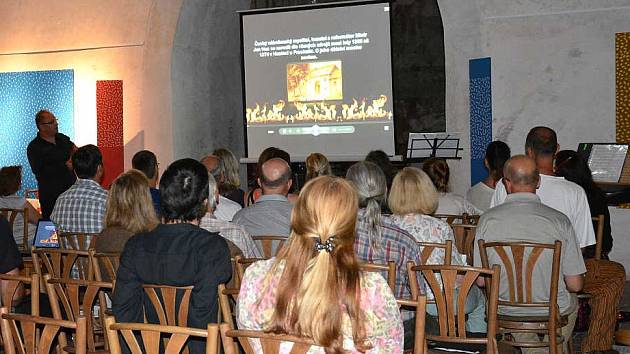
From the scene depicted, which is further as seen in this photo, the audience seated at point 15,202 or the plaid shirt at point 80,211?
the audience seated at point 15,202

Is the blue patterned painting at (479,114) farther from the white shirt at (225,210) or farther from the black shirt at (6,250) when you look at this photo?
the black shirt at (6,250)

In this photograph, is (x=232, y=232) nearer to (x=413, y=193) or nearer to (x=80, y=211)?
(x=413, y=193)

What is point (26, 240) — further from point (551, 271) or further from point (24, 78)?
point (24, 78)

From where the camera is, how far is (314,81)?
1138 centimetres

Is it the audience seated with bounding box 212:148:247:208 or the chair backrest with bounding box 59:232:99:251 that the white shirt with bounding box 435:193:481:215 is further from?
the chair backrest with bounding box 59:232:99:251

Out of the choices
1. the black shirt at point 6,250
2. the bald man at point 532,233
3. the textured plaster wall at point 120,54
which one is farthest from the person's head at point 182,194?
the textured plaster wall at point 120,54

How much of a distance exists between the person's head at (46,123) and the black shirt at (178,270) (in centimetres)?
565

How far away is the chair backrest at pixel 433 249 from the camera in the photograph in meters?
4.13

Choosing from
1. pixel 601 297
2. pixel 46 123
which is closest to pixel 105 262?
pixel 601 297

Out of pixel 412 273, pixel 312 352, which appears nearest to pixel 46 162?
pixel 412 273

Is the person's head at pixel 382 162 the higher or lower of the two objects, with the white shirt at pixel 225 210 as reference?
higher

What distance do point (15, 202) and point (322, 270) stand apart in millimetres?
5551

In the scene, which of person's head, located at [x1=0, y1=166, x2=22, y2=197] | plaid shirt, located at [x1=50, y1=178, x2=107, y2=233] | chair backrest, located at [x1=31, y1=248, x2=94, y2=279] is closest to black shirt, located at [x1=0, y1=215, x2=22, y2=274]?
chair backrest, located at [x1=31, y1=248, x2=94, y2=279]

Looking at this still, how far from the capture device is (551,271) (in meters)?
4.35
